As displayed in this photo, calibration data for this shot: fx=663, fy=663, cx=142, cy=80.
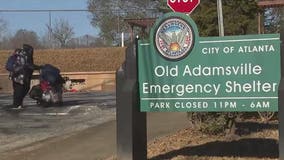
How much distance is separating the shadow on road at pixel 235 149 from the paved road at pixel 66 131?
1.14 meters

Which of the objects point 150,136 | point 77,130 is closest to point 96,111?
point 77,130

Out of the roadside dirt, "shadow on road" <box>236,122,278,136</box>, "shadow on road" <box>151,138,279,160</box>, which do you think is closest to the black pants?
the roadside dirt

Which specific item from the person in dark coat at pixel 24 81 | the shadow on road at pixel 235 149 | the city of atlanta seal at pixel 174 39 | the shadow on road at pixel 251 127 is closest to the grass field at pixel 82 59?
the person in dark coat at pixel 24 81

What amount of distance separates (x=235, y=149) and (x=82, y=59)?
26624 millimetres

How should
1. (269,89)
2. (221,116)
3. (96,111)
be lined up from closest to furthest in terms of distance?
(269,89) < (221,116) < (96,111)

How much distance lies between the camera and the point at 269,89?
783 centimetres

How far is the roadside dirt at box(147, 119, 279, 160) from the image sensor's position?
9.35m

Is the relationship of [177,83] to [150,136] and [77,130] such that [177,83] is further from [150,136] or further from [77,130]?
[77,130]

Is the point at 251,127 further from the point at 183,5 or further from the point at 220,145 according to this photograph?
the point at 183,5

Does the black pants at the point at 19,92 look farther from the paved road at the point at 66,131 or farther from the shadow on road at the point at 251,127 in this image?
the shadow on road at the point at 251,127

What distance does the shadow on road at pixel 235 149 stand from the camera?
9.52 metres

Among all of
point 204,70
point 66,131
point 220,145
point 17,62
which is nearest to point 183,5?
point 220,145

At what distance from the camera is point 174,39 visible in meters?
8.34

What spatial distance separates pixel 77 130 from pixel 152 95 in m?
4.97
